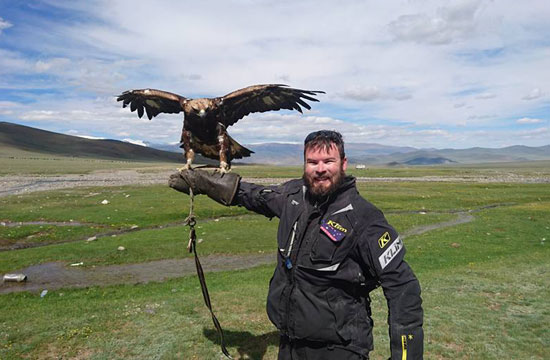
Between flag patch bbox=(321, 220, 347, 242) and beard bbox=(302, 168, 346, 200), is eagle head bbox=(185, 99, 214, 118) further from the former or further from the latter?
flag patch bbox=(321, 220, 347, 242)

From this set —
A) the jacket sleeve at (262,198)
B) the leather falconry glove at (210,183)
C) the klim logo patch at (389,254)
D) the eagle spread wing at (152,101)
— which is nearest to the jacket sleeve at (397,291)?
the klim logo patch at (389,254)

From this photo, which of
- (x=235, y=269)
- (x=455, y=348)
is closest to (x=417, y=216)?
(x=235, y=269)

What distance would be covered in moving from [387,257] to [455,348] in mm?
6869

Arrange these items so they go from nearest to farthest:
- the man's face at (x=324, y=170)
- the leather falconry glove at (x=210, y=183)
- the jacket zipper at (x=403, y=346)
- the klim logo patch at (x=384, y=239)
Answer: the jacket zipper at (x=403, y=346) < the klim logo patch at (x=384, y=239) < the man's face at (x=324, y=170) < the leather falconry glove at (x=210, y=183)

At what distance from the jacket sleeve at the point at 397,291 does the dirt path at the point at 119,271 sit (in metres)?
14.0

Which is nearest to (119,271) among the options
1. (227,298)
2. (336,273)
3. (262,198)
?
(227,298)

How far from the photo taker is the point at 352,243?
4.20 m

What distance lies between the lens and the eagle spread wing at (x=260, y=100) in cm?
767

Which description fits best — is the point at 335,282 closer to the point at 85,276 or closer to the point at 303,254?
the point at 303,254

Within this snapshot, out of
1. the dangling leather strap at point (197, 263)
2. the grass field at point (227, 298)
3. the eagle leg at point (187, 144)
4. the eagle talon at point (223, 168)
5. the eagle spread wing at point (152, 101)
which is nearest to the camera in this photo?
the dangling leather strap at point (197, 263)

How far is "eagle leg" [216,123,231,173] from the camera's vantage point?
6959 millimetres

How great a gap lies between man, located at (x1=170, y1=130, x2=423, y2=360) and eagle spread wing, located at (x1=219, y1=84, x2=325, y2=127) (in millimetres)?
3417

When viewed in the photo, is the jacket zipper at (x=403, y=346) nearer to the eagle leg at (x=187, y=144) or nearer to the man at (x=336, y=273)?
the man at (x=336, y=273)

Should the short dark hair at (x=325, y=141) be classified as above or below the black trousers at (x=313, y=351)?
above
